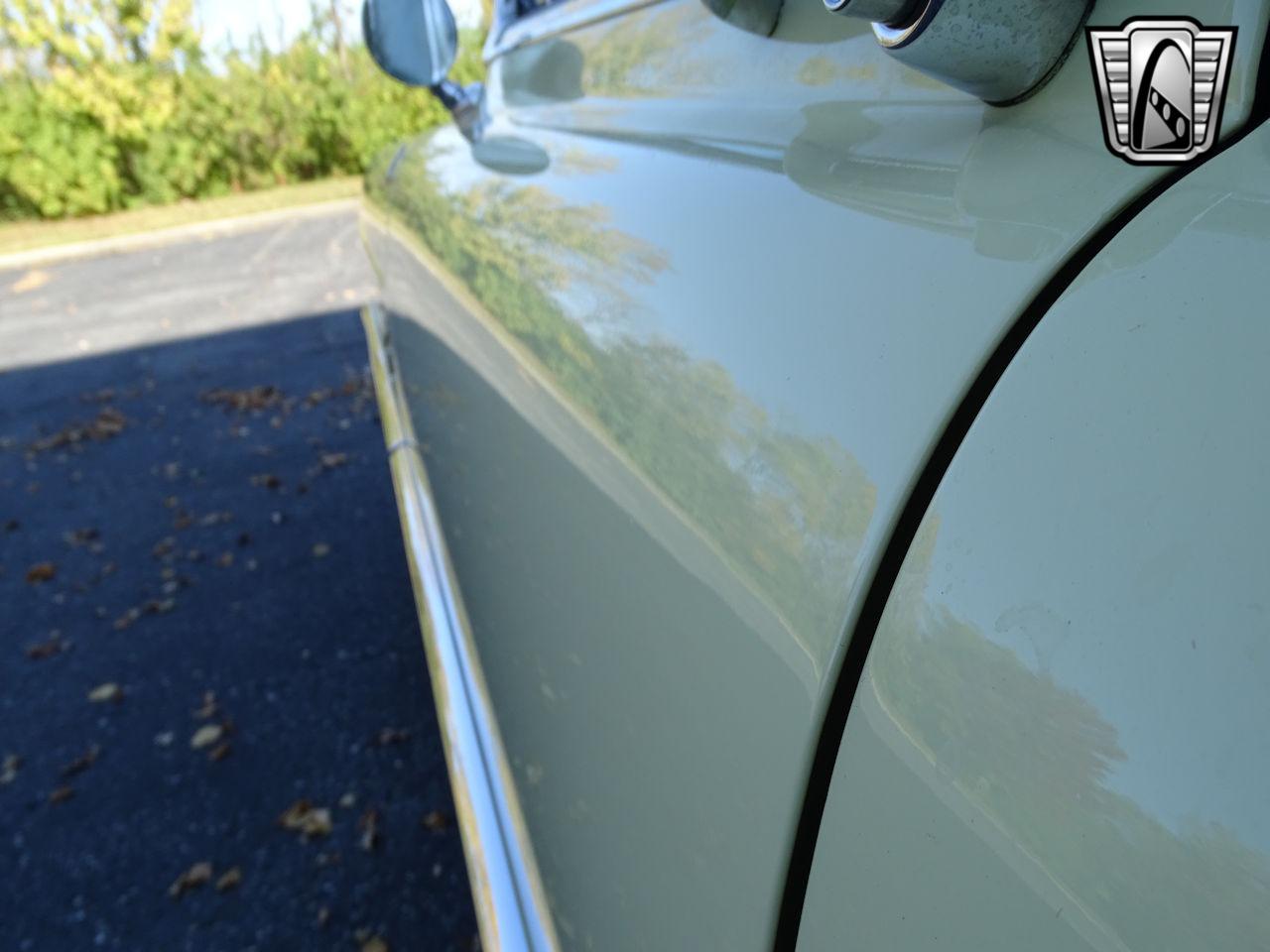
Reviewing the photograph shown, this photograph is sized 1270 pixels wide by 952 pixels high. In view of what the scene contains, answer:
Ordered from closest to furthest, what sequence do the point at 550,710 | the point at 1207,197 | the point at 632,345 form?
the point at 1207,197 < the point at 632,345 < the point at 550,710

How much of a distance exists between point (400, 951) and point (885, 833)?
2.09 metres

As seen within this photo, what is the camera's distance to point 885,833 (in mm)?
565

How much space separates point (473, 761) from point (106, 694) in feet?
7.74

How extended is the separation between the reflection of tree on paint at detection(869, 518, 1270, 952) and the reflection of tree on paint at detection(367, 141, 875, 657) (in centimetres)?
8

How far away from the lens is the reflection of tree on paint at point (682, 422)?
652 mm

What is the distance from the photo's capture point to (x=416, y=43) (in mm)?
2434

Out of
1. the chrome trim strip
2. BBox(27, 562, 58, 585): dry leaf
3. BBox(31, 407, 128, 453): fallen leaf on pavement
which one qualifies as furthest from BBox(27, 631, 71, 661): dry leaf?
BBox(31, 407, 128, 453): fallen leaf on pavement

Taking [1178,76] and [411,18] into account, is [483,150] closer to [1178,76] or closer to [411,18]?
[411,18]

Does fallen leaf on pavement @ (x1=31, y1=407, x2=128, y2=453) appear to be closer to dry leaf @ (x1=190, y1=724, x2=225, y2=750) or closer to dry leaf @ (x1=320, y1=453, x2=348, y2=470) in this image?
dry leaf @ (x1=320, y1=453, x2=348, y2=470)

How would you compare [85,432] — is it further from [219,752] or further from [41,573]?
[219,752]

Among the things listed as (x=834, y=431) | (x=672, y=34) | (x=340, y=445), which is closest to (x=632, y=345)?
(x=834, y=431)

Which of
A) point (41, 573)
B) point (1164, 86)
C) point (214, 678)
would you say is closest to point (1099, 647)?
point (1164, 86)

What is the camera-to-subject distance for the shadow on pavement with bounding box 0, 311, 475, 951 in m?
2.50

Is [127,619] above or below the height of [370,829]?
below
